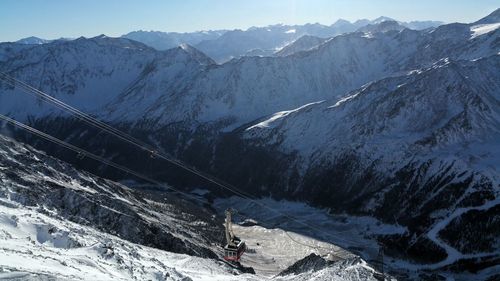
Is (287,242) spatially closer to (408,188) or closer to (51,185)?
(408,188)

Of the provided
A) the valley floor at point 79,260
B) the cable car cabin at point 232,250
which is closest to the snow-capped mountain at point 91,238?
the valley floor at point 79,260

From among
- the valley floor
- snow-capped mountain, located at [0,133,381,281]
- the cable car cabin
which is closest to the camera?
the valley floor

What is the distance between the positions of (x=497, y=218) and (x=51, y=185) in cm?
11705

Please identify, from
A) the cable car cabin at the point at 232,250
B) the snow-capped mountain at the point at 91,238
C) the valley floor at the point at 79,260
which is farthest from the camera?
the cable car cabin at the point at 232,250

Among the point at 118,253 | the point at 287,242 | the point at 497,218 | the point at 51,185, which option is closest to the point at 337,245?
the point at 287,242

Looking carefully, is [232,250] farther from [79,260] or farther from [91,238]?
[79,260]

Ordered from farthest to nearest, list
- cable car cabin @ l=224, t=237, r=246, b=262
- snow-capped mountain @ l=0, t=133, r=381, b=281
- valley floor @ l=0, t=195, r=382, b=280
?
cable car cabin @ l=224, t=237, r=246, b=262 → snow-capped mountain @ l=0, t=133, r=381, b=281 → valley floor @ l=0, t=195, r=382, b=280

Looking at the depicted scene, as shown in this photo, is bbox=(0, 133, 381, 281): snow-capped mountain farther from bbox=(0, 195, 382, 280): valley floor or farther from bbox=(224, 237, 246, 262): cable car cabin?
bbox=(224, 237, 246, 262): cable car cabin

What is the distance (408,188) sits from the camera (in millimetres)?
188250

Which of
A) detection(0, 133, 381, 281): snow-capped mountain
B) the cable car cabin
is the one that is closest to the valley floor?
detection(0, 133, 381, 281): snow-capped mountain

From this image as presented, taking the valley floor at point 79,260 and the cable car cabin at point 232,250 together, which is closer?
the valley floor at point 79,260

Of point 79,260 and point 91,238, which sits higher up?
point 79,260

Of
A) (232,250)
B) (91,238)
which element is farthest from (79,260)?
(232,250)

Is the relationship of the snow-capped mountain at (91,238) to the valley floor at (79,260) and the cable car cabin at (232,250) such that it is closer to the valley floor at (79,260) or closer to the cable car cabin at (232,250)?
the valley floor at (79,260)
